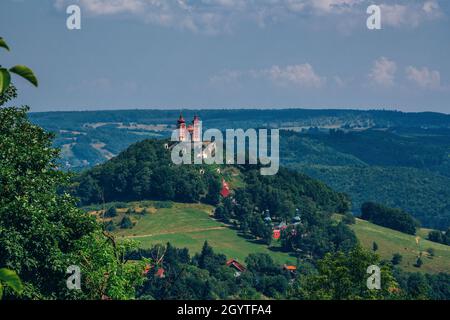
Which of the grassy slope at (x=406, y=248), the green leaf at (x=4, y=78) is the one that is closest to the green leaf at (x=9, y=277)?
the green leaf at (x=4, y=78)

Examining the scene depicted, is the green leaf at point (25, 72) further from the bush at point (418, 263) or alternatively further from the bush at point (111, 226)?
the bush at point (111, 226)

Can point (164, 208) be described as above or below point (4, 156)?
below

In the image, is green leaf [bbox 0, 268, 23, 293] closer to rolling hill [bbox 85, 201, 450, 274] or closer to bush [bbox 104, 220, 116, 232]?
rolling hill [bbox 85, 201, 450, 274]

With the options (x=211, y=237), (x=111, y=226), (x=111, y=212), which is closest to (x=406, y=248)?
(x=211, y=237)

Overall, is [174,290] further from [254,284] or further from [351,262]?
[351,262]
